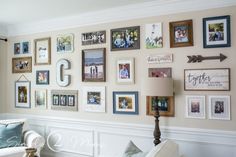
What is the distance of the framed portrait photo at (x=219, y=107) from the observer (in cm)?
288

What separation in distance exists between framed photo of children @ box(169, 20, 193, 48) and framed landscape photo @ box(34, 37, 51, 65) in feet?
6.68

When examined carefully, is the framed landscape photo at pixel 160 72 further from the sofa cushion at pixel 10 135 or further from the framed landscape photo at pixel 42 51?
the sofa cushion at pixel 10 135

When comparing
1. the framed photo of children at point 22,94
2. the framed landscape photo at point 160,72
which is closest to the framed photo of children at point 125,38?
the framed landscape photo at point 160,72

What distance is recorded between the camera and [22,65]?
14.9ft

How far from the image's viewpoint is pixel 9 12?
12.3 feet

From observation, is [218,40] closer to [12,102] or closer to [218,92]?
[218,92]

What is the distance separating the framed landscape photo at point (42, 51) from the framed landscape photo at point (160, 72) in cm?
177

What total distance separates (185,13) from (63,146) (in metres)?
2.63

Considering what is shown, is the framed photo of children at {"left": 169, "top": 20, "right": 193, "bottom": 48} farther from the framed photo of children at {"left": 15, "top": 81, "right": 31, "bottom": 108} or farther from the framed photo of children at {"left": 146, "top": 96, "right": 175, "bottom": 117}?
the framed photo of children at {"left": 15, "top": 81, "right": 31, "bottom": 108}

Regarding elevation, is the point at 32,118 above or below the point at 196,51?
below

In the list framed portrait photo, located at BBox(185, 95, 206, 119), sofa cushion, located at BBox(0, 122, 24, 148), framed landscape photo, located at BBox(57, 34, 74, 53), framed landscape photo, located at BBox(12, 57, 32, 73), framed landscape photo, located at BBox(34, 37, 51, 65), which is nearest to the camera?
framed portrait photo, located at BBox(185, 95, 206, 119)

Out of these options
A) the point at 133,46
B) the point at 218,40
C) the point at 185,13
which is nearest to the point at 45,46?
the point at 133,46

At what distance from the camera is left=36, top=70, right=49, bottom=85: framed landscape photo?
13.9 feet

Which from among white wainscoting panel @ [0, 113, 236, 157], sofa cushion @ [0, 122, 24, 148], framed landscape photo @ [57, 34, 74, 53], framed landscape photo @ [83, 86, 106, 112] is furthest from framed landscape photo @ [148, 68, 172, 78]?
sofa cushion @ [0, 122, 24, 148]
